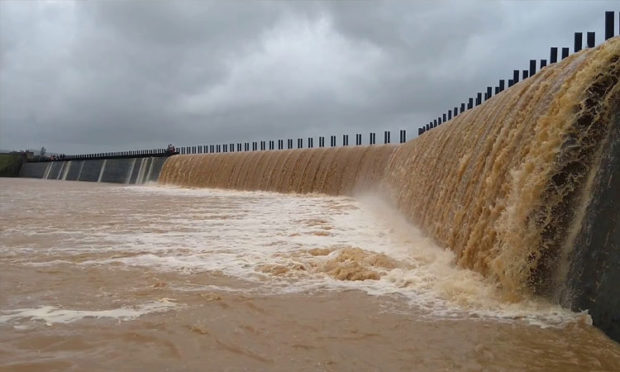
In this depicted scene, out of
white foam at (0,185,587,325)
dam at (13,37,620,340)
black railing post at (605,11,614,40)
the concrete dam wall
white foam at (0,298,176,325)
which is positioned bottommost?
white foam at (0,298,176,325)

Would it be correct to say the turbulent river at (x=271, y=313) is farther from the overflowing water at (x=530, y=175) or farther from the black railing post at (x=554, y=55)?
the black railing post at (x=554, y=55)

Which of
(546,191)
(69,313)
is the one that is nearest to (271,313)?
(69,313)

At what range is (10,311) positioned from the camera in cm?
441

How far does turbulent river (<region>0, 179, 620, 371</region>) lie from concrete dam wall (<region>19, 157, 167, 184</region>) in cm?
3363

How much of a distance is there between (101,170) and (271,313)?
48849 mm

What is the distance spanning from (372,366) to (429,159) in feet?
27.7

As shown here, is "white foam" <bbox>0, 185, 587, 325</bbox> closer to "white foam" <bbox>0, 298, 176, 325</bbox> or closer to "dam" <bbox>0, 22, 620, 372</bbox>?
"dam" <bbox>0, 22, 620, 372</bbox>

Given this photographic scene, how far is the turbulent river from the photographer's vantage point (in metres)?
3.43

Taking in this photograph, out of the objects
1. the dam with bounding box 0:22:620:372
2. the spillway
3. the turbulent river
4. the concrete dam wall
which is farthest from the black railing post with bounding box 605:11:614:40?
the concrete dam wall

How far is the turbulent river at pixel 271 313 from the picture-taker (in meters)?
3.43

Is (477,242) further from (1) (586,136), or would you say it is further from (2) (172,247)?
(2) (172,247)

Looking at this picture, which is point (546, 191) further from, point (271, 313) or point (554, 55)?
point (554, 55)

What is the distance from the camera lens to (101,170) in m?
49.2

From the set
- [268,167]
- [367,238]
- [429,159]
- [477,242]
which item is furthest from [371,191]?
[477,242]
